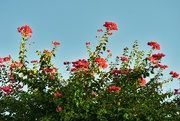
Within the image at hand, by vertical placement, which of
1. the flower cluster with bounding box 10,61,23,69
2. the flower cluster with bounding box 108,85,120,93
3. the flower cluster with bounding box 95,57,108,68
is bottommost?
the flower cluster with bounding box 108,85,120,93

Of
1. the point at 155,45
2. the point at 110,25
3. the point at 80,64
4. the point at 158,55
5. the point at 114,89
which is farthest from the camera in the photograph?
the point at 110,25

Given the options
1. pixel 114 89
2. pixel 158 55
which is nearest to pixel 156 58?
pixel 158 55

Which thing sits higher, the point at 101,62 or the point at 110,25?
the point at 110,25

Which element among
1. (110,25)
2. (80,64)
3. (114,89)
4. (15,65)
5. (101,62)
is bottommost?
(114,89)

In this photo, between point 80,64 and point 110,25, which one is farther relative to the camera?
point 110,25

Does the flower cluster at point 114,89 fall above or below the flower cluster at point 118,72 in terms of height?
below

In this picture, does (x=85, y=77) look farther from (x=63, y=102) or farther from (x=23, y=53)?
(x=23, y=53)

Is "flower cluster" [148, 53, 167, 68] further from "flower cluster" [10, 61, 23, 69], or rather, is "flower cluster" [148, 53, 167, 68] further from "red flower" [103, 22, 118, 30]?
"flower cluster" [10, 61, 23, 69]

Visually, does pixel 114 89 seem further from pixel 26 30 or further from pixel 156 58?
pixel 26 30

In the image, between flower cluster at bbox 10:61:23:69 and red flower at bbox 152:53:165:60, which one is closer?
red flower at bbox 152:53:165:60

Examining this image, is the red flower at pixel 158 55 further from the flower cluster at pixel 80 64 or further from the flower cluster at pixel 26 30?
the flower cluster at pixel 26 30

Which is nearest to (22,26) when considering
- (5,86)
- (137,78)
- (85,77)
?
(5,86)

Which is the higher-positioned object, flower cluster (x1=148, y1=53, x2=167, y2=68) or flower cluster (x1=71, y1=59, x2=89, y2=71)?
flower cluster (x1=148, y1=53, x2=167, y2=68)

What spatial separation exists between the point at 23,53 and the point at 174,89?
4.26 metres
